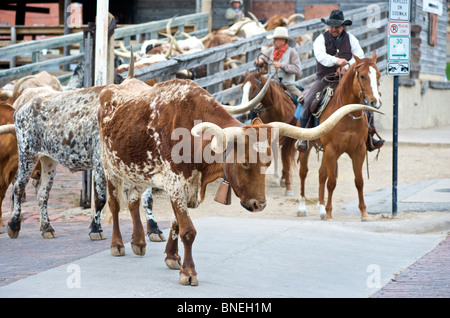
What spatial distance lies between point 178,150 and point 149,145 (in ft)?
1.44

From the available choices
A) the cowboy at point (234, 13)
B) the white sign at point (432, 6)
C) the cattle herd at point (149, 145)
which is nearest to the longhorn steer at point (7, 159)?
the cattle herd at point (149, 145)

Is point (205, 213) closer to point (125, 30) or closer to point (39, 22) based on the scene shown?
point (125, 30)

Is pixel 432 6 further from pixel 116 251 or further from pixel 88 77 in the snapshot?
pixel 116 251

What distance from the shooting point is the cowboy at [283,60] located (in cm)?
1305

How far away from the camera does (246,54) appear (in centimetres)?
1548

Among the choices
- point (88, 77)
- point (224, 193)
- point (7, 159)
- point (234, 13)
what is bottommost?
point (224, 193)

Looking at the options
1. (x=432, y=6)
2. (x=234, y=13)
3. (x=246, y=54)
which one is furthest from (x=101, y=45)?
(x=234, y=13)

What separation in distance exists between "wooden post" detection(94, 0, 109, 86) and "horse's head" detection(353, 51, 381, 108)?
3222 millimetres

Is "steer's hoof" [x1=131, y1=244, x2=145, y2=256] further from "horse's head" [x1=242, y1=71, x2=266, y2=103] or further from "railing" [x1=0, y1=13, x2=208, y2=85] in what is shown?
"railing" [x1=0, y1=13, x2=208, y2=85]

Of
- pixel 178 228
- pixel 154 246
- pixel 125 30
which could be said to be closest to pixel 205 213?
pixel 154 246

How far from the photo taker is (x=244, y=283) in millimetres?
6027

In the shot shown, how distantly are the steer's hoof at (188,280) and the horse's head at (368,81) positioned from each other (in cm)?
440

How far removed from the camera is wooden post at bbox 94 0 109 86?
31.9 feet

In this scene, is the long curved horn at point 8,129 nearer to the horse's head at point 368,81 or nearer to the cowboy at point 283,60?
the horse's head at point 368,81
